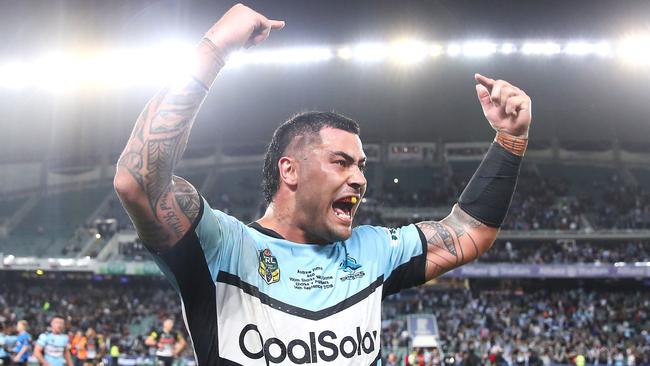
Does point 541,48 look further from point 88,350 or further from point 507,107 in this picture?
point 507,107

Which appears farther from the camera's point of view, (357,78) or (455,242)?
(357,78)

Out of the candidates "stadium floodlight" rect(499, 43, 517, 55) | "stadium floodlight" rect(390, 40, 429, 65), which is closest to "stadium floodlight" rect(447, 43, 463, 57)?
"stadium floodlight" rect(390, 40, 429, 65)

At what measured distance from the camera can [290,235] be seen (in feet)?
8.23

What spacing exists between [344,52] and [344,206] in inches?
1006

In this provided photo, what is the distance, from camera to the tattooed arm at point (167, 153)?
1.99 meters

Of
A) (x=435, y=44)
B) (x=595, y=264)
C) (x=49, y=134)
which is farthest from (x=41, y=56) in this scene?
(x=595, y=264)

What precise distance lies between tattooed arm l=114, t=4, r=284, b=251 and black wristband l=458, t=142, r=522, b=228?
124 cm

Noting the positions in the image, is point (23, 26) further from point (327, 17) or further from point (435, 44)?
point (435, 44)

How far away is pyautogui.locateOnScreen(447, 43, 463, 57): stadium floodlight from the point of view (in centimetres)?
2658

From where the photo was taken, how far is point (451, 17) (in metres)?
25.2

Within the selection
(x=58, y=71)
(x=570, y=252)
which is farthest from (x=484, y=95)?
(x=570, y=252)

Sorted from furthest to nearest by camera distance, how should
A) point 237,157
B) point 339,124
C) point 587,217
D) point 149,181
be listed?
point 237,157, point 587,217, point 339,124, point 149,181

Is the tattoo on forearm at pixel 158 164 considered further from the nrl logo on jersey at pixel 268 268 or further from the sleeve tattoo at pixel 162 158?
the nrl logo on jersey at pixel 268 268

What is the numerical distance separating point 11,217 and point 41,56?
442 inches
